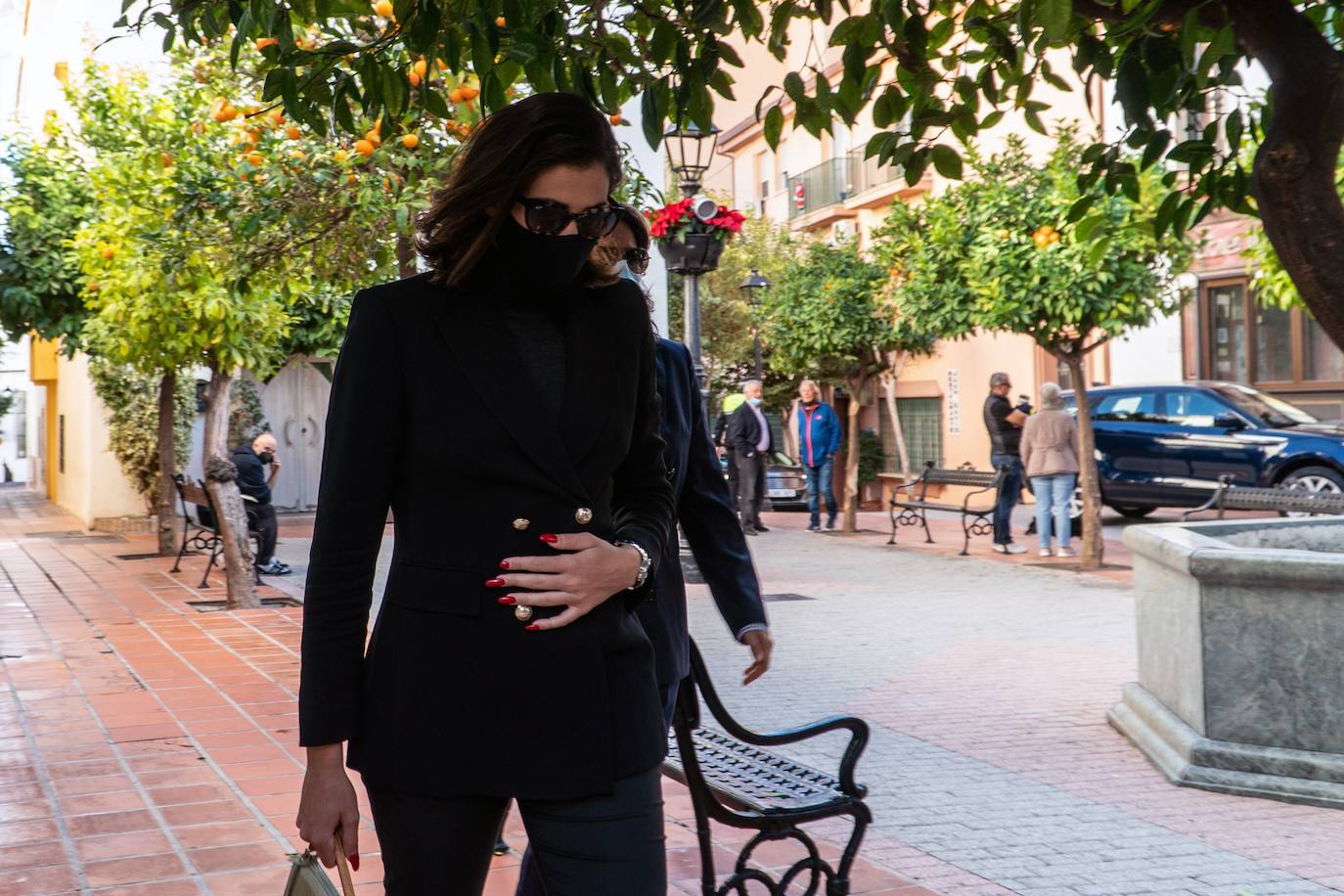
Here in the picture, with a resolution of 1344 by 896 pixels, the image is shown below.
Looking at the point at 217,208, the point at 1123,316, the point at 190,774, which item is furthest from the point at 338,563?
the point at 1123,316

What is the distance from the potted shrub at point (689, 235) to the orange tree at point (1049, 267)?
2753 mm

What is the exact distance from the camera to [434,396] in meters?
2.15

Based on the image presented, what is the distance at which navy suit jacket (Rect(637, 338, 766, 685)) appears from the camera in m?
3.14

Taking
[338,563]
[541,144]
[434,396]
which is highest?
[541,144]

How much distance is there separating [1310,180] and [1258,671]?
10.7 feet

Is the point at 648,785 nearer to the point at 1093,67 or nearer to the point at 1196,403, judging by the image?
the point at 1093,67

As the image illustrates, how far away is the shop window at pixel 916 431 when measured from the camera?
1214 inches

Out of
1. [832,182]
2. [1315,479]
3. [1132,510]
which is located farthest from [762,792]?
[832,182]

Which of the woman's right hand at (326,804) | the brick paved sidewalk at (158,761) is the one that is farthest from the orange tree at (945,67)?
the brick paved sidewalk at (158,761)

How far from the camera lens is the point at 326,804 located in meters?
2.10

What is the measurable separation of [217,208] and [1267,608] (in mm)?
6659

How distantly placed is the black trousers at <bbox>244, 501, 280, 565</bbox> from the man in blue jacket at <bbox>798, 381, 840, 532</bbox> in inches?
292

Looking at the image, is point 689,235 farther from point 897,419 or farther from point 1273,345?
point 897,419

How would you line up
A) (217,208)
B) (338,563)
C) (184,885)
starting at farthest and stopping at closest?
1. (217,208)
2. (184,885)
3. (338,563)
